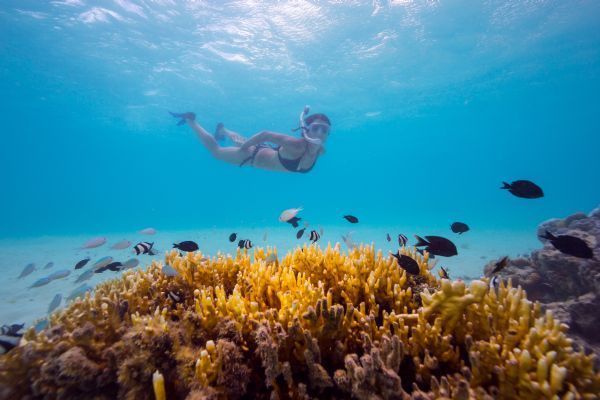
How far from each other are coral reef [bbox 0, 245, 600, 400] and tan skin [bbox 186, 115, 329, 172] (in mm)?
9577

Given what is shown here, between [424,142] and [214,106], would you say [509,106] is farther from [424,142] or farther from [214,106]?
[214,106]

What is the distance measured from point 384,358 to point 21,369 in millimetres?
3032

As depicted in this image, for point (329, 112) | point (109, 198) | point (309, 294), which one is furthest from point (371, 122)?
point (109, 198)

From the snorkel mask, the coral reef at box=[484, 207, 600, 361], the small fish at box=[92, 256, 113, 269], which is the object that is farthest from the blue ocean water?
the small fish at box=[92, 256, 113, 269]

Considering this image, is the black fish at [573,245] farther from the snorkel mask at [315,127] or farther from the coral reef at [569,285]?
the snorkel mask at [315,127]

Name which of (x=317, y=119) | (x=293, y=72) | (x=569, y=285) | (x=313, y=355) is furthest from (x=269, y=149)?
(x=293, y=72)

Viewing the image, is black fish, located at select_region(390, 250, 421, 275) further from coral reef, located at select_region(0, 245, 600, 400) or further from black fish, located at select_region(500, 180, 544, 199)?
black fish, located at select_region(500, 180, 544, 199)

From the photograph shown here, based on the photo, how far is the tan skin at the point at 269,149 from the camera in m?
12.0

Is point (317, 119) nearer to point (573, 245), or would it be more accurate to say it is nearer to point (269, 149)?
point (269, 149)

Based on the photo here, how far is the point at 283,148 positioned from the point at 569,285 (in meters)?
10.4

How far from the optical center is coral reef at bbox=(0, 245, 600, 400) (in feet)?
6.18

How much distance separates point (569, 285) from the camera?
6.62m

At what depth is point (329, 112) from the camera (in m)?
45.1

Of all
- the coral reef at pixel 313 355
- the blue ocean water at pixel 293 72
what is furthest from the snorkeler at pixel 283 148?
the blue ocean water at pixel 293 72
